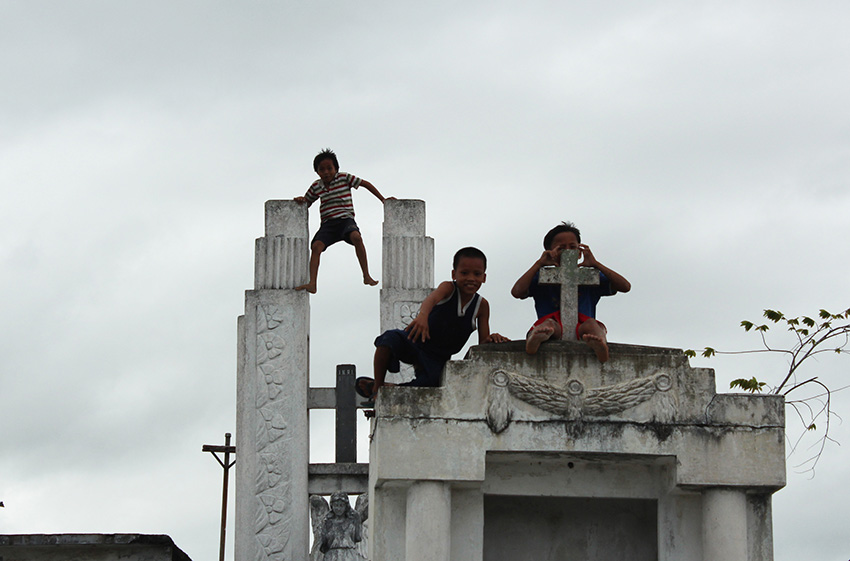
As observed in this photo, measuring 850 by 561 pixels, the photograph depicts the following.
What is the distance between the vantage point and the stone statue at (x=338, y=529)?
1605cm

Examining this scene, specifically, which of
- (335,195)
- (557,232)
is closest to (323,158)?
A: (335,195)

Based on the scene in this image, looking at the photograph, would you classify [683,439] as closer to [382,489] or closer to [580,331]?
[580,331]

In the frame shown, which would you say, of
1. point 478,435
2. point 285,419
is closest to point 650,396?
point 478,435

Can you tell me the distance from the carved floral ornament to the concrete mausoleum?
1 cm

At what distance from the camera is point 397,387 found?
419 inches

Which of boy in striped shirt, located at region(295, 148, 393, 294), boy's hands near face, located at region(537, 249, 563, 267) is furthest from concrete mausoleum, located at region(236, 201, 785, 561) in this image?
boy in striped shirt, located at region(295, 148, 393, 294)

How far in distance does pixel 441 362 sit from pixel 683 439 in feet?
6.26

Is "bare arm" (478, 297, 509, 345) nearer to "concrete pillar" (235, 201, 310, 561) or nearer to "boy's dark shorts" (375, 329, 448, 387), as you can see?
"boy's dark shorts" (375, 329, 448, 387)

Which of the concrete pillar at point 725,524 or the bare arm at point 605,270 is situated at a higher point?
the bare arm at point 605,270

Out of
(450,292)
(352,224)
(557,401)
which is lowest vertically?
(557,401)

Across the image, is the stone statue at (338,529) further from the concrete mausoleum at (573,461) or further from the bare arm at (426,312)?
the bare arm at (426,312)

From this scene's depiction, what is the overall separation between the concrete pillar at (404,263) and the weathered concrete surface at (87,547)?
3562mm

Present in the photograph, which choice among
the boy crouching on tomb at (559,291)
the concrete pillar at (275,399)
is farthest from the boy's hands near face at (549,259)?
the concrete pillar at (275,399)

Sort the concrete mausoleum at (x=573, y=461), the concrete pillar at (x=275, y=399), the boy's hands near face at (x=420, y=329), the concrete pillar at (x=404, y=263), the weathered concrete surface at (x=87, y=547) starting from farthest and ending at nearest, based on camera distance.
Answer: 1. the concrete pillar at (x=404, y=263)
2. the concrete pillar at (x=275, y=399)
3. the weathered concrete surface at (x=87, y=547)
4. the boy's hands near face at (x=420, y=329)
5. the concrete mausoleum at (x=573, y=461)
